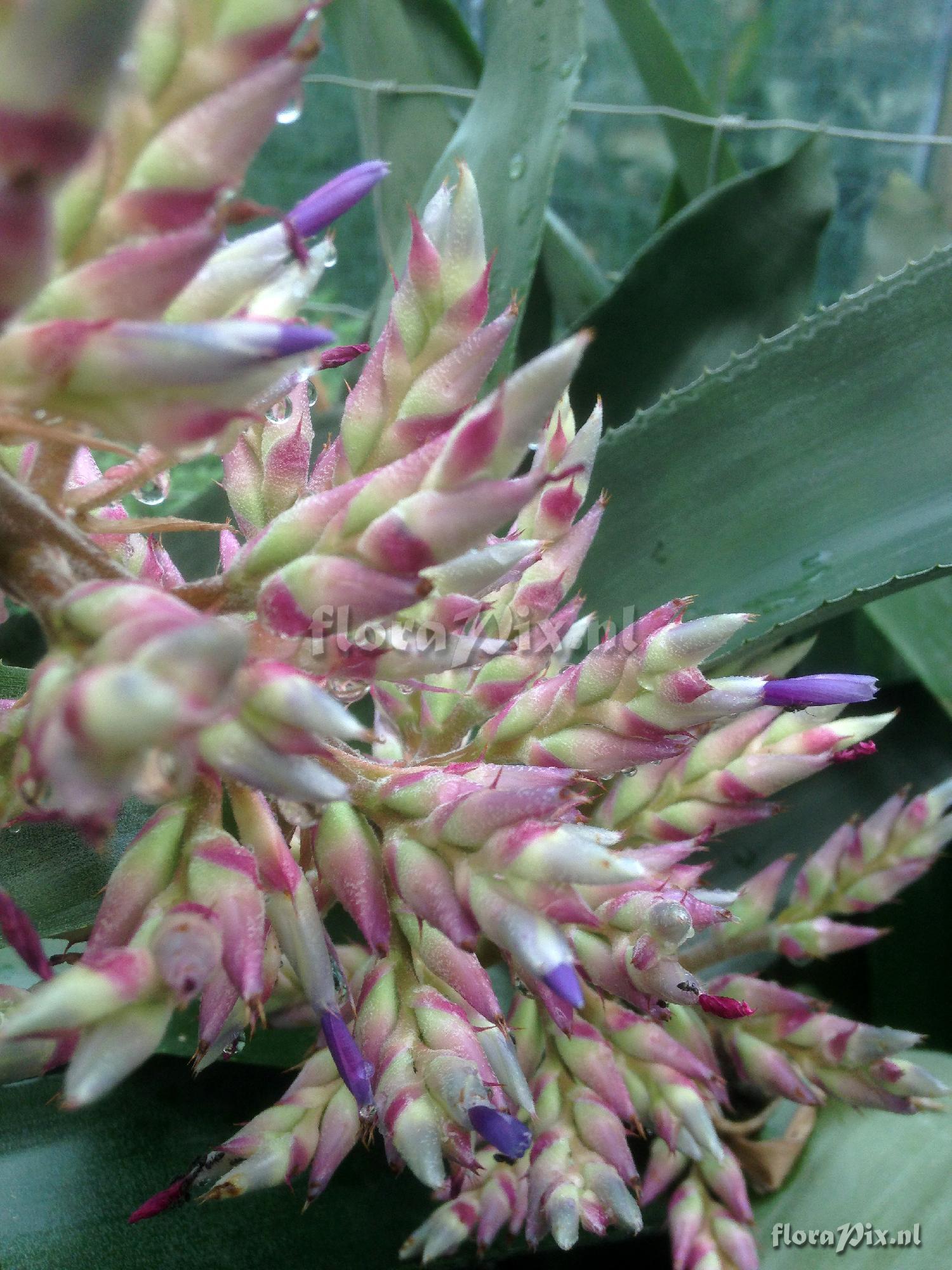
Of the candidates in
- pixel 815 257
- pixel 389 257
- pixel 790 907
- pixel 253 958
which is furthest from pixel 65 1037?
pixel 815 257

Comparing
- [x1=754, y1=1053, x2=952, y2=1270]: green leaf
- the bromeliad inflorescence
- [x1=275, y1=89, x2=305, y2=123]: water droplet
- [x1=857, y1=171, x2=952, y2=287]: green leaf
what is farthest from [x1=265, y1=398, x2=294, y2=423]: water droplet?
[x1=857, y1=171, x2=952, y2=287]: green leaf

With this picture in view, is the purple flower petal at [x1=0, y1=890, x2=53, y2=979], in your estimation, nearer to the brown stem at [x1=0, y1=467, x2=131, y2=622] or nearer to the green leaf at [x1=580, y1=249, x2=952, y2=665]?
the brown stem at [x1=0, y1=467, x2=131, y2=622]

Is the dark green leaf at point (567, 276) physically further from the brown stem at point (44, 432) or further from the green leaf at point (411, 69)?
the brown stem at point (44, 432)

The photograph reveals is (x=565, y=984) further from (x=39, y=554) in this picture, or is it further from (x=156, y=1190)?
(x=156, y=1190)

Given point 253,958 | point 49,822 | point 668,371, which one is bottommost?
point 253,958

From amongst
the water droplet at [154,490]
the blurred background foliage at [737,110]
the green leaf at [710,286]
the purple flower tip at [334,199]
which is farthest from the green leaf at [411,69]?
the water droplet at [154,490]

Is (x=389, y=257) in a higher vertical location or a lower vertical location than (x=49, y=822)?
higher

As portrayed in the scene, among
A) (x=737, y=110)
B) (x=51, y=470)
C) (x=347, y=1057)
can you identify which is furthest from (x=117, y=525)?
(x=737, y=110)

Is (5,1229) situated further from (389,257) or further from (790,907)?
(389,257)
